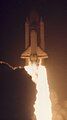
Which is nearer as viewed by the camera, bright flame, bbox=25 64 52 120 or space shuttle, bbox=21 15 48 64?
space shuttle, bbox=21 15 48 64

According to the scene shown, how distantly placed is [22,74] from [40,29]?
8.38m

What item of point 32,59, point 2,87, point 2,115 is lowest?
point 2,115

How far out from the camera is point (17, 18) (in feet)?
64.0

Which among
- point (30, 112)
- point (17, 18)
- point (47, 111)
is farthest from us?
point (30, 112)

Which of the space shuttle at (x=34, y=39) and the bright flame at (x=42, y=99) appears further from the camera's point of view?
the bright flame at (x=42, y=99)

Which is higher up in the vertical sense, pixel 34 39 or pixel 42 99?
pixel 34 39

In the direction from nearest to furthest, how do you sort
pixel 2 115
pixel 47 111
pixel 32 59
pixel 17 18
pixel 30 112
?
pixel 32 59
pixel 47 111
pixel 17 18
pixel 30 112
pixel 2 115

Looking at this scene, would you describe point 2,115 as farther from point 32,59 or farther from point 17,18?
point 32,59

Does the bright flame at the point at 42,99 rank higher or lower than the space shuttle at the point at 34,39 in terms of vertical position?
lower

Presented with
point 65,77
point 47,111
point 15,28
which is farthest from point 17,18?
point 47,111

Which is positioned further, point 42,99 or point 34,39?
point 42,99

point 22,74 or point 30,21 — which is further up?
point 30,21

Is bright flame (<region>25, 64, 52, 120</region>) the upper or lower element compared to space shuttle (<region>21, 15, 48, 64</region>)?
lower

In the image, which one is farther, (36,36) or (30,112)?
(30,112)
